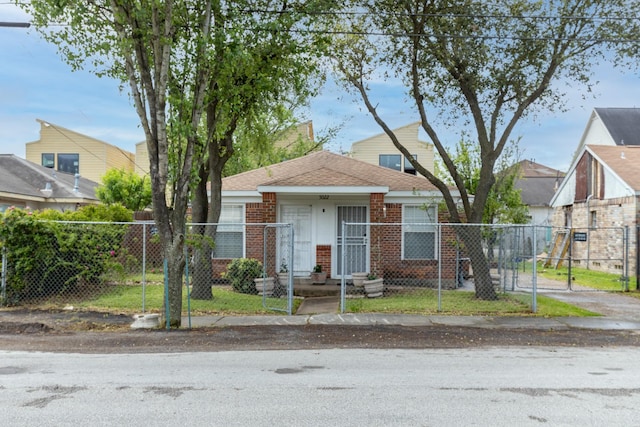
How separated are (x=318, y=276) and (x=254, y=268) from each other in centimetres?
215

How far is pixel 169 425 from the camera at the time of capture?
448cm

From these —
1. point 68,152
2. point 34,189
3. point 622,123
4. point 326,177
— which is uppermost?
point 622,123

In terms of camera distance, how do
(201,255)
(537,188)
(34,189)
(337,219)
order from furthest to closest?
(537,188) < (34,189) < (337,219) < (201,255)

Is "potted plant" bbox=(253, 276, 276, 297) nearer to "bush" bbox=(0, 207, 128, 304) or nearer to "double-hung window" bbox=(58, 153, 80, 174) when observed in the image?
"bush" bbox=(0, 207, 128, 304)

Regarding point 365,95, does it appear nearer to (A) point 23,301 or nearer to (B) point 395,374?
(B) point 395,374

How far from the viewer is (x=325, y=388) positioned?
564 cm

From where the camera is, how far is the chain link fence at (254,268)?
11.4 metres

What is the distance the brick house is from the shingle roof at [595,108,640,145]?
65.4 ft

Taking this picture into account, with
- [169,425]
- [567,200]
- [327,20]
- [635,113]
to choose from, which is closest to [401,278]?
[327,20]

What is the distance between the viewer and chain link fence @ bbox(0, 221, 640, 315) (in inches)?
450

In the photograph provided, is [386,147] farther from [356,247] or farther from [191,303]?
[191,303]

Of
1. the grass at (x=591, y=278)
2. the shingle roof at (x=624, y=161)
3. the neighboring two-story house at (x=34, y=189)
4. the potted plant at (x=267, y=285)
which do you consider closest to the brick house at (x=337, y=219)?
the potted plant at (x=267, y=285)

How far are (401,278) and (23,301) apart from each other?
32.3 feet

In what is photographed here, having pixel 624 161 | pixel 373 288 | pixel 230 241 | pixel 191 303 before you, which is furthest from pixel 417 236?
pixel 624 161
